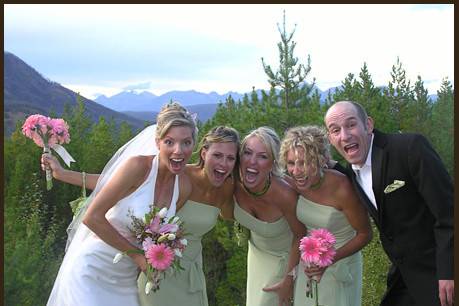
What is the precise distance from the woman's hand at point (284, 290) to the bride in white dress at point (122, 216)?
4.07 feet

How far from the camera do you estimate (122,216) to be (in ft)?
15.4

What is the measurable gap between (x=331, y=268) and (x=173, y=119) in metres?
1.75

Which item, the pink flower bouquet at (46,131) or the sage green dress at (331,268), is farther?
the pink flower bouquet at (46,131)

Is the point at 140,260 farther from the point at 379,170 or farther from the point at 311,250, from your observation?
the point at 379,170

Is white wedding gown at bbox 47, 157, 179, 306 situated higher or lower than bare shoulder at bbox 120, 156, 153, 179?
lower

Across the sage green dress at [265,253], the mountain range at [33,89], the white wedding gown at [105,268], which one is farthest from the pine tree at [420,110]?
the mountain range at [33,89]

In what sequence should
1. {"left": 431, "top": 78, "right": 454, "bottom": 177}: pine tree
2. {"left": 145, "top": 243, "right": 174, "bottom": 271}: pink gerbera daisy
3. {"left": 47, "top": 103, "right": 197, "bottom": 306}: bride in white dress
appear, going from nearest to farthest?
{"left": 145, "top": 243, "right": 174, "bottom": 271}: pink gerbera daisy
{"left": 47, "top": 103, "right": 197, "bottom": 306}: bride in white dress
{"left": 431, "top": 78, "right": 454, "bottom": 177}: pine tree

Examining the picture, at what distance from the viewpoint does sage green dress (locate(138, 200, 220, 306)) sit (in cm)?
512

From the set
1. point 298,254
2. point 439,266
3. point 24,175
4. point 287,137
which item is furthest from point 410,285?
point 24,175

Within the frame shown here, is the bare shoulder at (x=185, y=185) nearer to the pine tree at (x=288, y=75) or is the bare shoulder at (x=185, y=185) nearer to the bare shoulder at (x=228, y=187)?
the bare shoulder at (x=228, y=187)

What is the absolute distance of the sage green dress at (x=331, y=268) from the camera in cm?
502

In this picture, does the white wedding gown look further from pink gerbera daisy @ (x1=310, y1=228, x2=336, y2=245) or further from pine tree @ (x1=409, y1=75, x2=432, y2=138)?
pine tree @ (x1=409, y1=75, x2=432, y2=138)

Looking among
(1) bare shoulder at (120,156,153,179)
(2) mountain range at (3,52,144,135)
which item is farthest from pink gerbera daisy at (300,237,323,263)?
(2) mountain range at (3,52,144,135)

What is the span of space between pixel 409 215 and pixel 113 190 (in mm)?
2084
